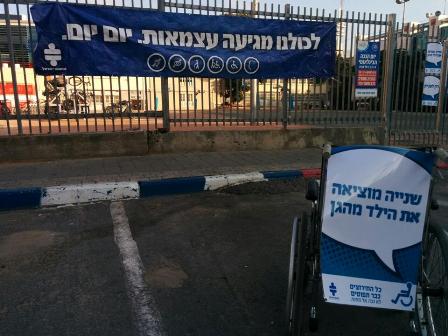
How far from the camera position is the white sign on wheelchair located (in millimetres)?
2449

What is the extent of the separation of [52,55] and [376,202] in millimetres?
6236

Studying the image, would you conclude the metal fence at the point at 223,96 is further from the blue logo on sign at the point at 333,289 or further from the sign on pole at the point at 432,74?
the blue logo on sign at the point at 333,289

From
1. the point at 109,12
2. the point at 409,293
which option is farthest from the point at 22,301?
the point at 109,12

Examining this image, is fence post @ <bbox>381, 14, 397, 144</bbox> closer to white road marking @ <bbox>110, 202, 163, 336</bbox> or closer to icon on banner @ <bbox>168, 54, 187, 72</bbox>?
icon on banner @ <bbox>168, 54, 187, 72</bbox>

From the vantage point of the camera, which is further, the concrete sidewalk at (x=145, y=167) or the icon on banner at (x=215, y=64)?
the icon on banner at (x=215, y=64)

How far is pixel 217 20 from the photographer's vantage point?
8.02 m

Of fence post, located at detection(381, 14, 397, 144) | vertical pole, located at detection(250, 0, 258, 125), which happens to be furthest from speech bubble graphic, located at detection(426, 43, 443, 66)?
vertical pole, located at detection(250, 0, 258, 125)

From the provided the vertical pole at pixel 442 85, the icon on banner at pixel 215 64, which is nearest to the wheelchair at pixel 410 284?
the icon on banner at pixel 215 64

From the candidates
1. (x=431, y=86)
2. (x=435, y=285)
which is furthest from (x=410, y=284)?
(x=431, y=86)

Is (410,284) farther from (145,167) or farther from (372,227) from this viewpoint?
(145,167)

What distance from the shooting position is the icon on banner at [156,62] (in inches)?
304

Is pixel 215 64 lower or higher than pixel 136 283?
higher

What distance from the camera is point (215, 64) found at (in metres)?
8.15

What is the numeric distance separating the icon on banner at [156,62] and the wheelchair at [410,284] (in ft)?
18.8
